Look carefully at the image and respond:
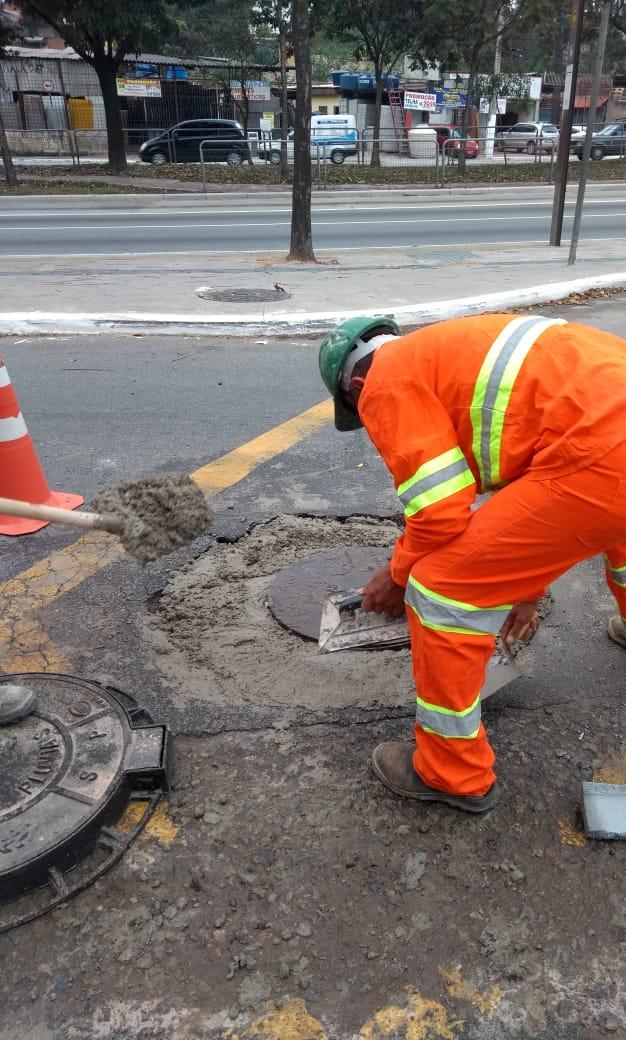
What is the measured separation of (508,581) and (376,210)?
18284mm

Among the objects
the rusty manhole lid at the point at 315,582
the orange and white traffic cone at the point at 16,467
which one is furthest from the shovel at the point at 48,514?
the orange and white traffic cone at the point at 16,467

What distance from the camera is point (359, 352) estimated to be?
208 cm

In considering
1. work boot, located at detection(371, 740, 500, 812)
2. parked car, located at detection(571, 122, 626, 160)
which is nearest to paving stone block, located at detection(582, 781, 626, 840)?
work boot, located at detection(371, 740, 500, 812)

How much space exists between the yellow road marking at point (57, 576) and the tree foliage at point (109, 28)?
21.9 metres

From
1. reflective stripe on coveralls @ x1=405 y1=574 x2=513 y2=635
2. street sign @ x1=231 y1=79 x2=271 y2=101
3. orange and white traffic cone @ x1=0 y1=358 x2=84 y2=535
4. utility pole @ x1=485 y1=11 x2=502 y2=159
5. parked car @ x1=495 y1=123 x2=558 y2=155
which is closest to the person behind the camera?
reflective stripe on coveralls @ x1=405 y1=574 x2=513 y2=635

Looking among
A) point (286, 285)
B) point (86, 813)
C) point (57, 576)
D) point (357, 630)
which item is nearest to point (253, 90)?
A: point (286, 285)

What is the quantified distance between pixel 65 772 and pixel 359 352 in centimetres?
142

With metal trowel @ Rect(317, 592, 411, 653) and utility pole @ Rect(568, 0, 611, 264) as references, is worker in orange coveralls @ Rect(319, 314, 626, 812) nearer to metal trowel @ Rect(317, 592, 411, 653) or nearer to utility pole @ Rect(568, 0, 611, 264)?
metal trowel @ Rect(317, 592, 411, 653)

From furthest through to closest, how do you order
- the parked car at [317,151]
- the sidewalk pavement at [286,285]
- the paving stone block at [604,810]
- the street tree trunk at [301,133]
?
the parked car at [317,151], the street tree trunk at [301,133], the sidewalk pavement at [286,285], the paving stone block at [604,810]

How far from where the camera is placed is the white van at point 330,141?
26.9 meters

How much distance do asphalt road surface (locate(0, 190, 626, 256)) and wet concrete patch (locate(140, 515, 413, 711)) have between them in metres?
10.1

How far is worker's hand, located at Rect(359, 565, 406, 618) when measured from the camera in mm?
2264

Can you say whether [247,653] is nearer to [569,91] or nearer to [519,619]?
[519,619]

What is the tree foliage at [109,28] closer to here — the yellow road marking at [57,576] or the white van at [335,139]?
the white van at [335,139]
